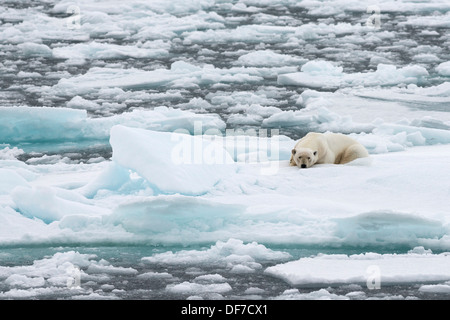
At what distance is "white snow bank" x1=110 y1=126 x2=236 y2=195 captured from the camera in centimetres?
572

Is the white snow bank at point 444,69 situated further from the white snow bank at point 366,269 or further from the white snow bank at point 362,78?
the white snow bank at point 366,269

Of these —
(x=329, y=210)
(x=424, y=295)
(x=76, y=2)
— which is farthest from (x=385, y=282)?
(x=76, y=2)

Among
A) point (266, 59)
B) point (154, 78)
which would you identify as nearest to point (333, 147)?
point (154, 78)

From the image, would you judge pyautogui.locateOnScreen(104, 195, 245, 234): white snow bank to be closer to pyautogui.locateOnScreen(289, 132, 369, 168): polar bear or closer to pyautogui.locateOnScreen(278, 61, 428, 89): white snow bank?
pyautogui.locateOnScreen(289, 132, 369, 168): polar bear

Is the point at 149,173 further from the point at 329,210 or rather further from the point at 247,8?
the point at 247,8

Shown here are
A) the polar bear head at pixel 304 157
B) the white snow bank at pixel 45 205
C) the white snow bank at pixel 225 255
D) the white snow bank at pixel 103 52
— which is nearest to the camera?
the white snow bank at pixel 225 255

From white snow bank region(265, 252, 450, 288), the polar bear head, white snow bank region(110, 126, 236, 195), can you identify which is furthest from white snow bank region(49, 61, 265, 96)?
white snow bank region(265, 252, 450, 288)

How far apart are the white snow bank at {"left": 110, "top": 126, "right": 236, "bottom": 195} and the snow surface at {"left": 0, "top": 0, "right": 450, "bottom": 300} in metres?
0.01

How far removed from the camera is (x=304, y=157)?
647cm

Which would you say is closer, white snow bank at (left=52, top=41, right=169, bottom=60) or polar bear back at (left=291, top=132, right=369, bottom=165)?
polar bear back at (left=291, top=132, right=369, bottom=165)

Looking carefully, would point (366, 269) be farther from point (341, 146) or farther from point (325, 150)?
point (341, 146)

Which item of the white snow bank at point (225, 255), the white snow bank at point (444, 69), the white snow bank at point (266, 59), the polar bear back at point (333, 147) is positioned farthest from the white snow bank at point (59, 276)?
the white snow bank at point (266, 59)

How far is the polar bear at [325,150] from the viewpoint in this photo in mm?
6484

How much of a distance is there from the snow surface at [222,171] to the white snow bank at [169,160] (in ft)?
0.04
